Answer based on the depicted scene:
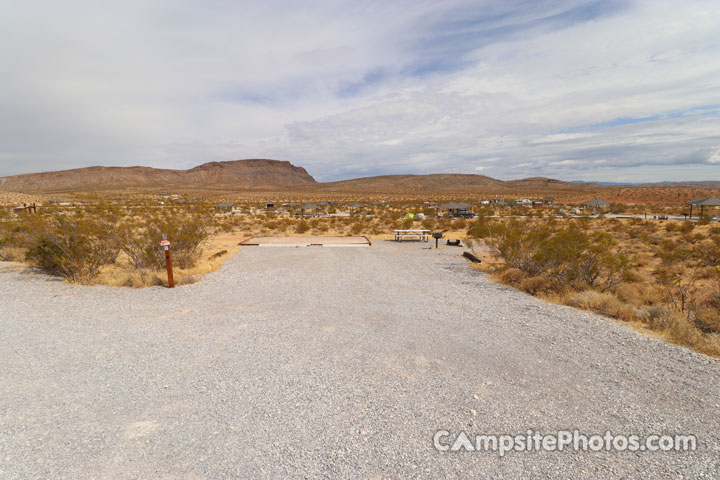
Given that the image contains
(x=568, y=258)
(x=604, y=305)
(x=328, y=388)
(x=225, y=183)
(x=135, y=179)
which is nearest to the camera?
(x=328, y=388)

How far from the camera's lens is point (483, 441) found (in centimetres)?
311

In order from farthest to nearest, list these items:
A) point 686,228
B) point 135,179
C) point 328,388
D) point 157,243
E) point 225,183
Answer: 1. point 225,183
2. point 135,179
3. point 686,228
4. point 157,243
5. point 328,388

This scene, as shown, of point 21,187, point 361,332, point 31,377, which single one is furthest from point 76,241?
point 21,187

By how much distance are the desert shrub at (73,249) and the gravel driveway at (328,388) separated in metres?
1.84

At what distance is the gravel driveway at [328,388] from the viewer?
2853 millimetres

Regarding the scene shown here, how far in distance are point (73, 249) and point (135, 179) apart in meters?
178

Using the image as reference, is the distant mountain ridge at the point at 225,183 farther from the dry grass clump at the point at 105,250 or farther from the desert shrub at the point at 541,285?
the desert shrub at the point at 541,285

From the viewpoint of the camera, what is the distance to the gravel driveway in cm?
285

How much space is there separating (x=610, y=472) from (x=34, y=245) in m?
13.6

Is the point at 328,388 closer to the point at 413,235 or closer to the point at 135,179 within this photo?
the point at 413,235

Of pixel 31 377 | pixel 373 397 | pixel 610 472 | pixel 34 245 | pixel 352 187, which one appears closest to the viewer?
pixel 610 472

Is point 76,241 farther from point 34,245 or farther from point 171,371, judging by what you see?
point 171,371

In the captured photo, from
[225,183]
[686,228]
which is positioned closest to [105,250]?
[686,228]

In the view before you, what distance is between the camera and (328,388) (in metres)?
3.93
